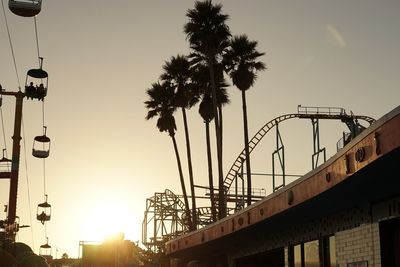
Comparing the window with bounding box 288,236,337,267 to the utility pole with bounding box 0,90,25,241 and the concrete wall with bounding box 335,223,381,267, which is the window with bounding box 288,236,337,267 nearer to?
the concrete wall with bounding box 335,223,381,267

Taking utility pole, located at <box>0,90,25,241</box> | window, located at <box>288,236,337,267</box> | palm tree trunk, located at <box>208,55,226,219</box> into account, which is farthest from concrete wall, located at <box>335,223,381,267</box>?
utility pole, located at <box>0,90,25,241</box>

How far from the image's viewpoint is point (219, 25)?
41.0 meters

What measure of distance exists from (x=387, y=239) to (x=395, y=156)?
3525mm

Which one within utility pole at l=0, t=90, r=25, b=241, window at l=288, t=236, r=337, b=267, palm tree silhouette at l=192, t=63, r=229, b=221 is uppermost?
palm tree silhouette at l=192, t=63, r=229, b=221

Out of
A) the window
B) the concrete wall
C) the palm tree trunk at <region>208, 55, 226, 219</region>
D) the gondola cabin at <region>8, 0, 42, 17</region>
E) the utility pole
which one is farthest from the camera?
the palm tree trunk at <region>208, 55, 226, 219</region>

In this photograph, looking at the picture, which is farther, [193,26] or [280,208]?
[193,26]

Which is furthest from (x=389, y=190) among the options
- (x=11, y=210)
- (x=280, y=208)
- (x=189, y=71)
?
(x=189, y=71)

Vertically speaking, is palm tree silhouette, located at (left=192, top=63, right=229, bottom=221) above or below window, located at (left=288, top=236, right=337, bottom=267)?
above

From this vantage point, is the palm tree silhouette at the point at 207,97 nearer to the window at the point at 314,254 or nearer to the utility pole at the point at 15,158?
the utility pole at the point at 15,158

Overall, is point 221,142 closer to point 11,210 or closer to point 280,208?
point 11,210

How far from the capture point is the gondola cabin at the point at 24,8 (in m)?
22.2

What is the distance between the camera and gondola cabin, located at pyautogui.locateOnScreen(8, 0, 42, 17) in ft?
73.0

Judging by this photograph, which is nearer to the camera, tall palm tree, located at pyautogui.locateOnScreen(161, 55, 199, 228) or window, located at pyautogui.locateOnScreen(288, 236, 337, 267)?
window, located at pyautogui.locateOnScreen(288, 236, 337, 267)

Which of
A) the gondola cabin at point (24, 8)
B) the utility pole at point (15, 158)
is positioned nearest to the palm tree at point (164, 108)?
the utility pole at point (15, 158)
